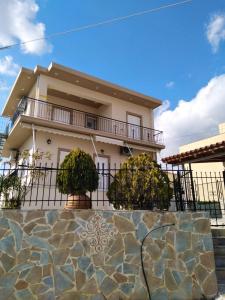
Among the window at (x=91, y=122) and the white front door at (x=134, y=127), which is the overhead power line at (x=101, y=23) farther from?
the white front door at (x=134, y=127)

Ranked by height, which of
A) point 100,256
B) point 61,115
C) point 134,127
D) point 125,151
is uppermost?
point 61,115

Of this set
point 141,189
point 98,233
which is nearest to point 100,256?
point 98,233

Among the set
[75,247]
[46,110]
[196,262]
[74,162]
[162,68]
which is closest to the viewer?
[75,247]

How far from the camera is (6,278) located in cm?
592

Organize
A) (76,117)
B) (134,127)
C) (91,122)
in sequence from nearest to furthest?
(76,117)
(91,122)
(134,127)

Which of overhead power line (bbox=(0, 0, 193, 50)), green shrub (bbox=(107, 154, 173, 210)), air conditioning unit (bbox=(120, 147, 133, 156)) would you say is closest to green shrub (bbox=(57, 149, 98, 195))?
green shrub (bbox=(107, 154, 173, 210))

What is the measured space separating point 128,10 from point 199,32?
3.95m

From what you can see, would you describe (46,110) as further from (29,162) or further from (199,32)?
(199,32)

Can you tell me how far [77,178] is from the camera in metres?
8.50

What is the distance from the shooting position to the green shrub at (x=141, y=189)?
8.72 m

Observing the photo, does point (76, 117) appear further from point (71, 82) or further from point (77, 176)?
point (77, 176)

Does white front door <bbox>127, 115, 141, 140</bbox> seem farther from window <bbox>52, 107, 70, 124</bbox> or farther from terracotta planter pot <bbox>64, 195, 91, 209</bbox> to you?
terracotta planter pot <bbox>64, 195, 91, 209</bbox>

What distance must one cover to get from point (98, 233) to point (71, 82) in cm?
1400

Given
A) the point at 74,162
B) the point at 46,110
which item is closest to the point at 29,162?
the point at 46,110
